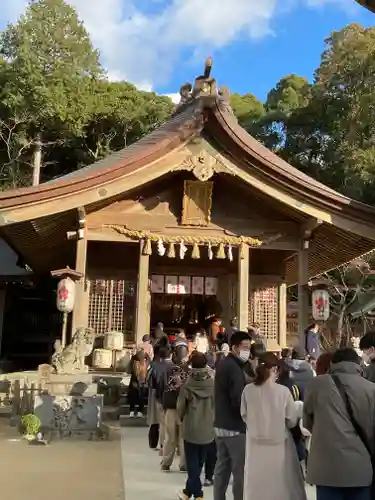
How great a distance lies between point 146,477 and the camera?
6188 mm

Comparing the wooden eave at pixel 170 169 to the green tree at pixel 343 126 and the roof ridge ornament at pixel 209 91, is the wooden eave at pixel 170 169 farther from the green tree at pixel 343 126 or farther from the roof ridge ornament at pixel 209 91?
the green tree at pixel 343 126

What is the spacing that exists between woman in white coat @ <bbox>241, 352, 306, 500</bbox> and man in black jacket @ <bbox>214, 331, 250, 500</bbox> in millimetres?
460

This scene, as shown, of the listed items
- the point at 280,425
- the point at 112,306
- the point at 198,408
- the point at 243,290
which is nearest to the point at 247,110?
the point at 112,306

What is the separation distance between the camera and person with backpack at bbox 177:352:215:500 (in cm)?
496

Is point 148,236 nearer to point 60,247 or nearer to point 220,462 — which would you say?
point 60,247

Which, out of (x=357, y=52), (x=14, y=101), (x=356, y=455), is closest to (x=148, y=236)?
(x=356, y=455)

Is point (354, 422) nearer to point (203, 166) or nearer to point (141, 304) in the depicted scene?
Result: point (141, 304)

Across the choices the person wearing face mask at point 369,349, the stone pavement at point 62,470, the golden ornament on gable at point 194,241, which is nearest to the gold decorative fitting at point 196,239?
the golden ornament on gable at point 194,241

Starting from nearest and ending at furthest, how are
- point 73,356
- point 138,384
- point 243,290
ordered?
point 138,384 → point 73,356 → point 243,290

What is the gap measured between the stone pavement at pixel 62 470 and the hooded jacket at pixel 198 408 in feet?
3.89

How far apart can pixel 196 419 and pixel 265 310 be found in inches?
399

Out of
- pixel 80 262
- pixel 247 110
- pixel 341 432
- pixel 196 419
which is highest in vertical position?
pixel 247 110

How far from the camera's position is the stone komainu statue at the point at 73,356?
10.4 m

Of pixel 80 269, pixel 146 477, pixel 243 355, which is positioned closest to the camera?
pixel 243 355
